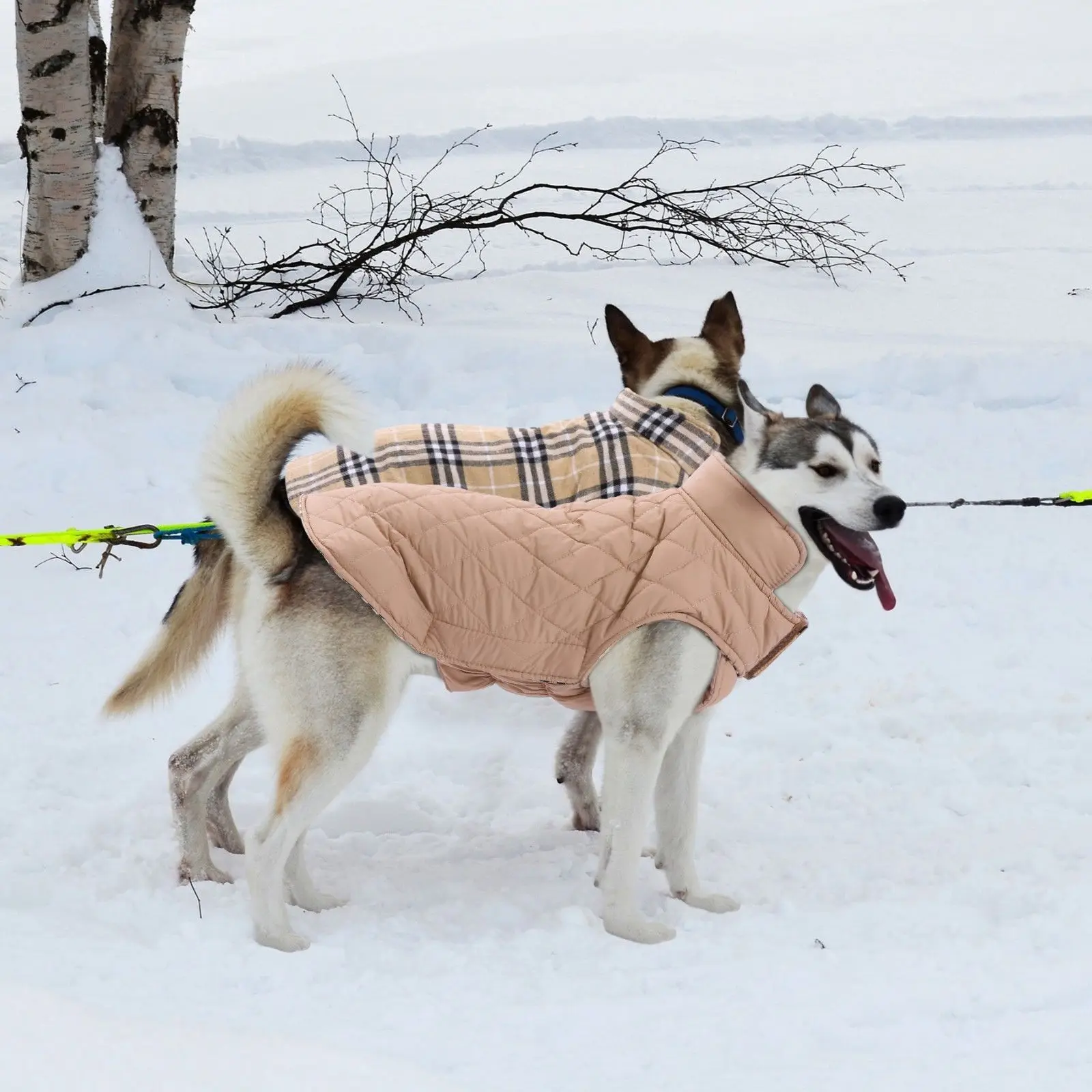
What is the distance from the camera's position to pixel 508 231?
34.0ft

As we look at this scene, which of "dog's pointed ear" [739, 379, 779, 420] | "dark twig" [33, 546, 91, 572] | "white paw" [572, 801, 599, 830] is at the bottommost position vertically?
"white paw" [572, 801, 599, 830]

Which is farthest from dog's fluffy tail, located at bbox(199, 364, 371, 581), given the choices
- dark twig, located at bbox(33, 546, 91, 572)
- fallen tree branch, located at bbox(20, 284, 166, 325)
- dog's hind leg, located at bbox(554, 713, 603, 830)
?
fallen tree branch, located at bbox(20, 284, 166, 325)

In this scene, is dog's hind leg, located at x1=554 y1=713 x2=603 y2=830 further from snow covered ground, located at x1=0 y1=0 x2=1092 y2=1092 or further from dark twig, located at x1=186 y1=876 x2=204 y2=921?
dark twig, located at x1=186 y1=876 x2=204 y2=921

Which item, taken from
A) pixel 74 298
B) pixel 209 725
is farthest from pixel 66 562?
pixel 209 725

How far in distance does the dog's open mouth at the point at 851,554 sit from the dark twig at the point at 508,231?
15.2 ft

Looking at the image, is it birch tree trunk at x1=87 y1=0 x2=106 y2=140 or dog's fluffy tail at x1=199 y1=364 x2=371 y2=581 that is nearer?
dog's fluffy tail at x1=199 y1=364 x2=371 y2=581

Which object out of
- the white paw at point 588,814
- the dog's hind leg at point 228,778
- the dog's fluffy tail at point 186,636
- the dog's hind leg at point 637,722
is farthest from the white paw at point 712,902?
the dog's fluffy tail at point 186,636

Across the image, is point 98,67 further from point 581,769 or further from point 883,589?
point 883,589

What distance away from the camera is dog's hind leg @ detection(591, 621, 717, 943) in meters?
3.50

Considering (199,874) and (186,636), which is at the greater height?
(186,636)

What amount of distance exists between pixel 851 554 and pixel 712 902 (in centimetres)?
112

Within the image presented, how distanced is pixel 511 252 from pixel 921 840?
668 centimetres

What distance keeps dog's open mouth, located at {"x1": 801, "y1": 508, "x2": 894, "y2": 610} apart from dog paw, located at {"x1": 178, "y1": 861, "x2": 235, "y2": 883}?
1982mm

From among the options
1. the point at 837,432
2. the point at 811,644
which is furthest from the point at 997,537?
the point at 837,432
